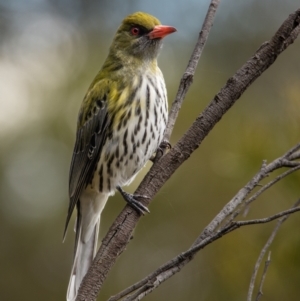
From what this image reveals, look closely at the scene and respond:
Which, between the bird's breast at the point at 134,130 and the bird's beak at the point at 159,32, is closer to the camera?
the bird's breast at the point at 134,130

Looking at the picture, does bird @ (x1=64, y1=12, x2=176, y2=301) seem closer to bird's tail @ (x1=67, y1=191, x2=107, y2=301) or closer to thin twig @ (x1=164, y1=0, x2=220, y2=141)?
bird's tail @ (x1=67, y1=191, x2=107, y2=301)

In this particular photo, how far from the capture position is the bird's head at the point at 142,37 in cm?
379

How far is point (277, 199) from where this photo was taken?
4109 mm

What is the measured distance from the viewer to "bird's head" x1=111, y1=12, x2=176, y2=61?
379cm

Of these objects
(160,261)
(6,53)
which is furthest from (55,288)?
(6,53)

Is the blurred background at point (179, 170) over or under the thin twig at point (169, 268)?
over

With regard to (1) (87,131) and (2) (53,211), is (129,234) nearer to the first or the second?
(1) (87,131)

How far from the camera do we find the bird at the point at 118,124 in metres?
3.59

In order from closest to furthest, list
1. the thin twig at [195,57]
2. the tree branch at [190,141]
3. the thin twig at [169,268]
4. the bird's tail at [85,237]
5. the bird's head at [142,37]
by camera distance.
A: the thin twig at [169,268], the tree branch at [190,141], the thin twig at [195,57], the bird's tail at [85,237], the bird's head at [142,37]

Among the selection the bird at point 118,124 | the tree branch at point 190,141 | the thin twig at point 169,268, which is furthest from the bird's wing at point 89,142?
the thin twig at point 169,268

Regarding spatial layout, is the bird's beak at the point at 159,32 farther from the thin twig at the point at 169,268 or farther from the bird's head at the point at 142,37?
the thin twig at the point at 169,268

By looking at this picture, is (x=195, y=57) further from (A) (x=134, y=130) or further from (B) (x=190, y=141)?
(A) (x=134, y=130)

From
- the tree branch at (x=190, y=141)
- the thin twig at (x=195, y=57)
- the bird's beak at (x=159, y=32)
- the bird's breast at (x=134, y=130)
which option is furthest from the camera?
the bird's beak at (x=159, y=32)

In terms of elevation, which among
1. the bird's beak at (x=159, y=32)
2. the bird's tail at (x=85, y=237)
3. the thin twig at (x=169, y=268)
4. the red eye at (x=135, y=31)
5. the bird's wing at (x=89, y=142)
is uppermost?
the red eye at (x=135, y=31)
